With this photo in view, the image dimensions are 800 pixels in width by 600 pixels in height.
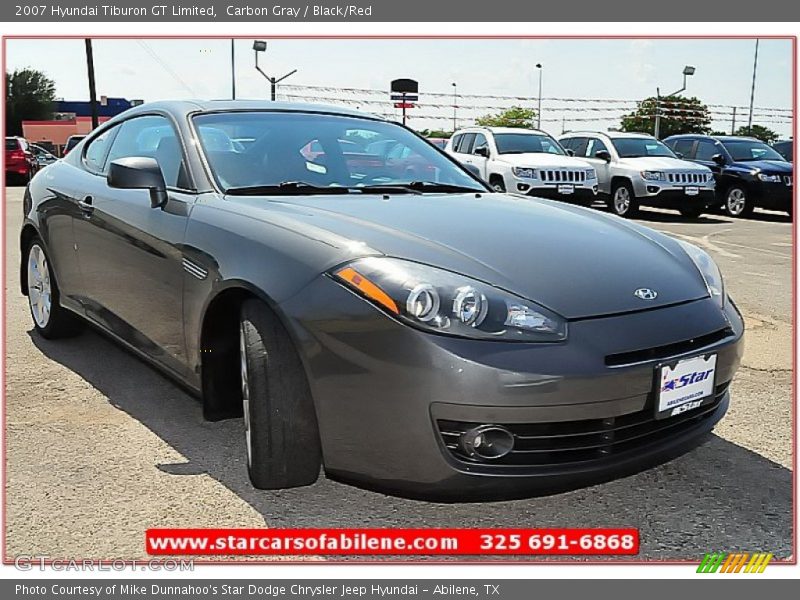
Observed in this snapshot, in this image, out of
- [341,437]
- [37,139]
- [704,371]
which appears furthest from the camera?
[37,139]

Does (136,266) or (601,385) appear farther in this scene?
(136,266)

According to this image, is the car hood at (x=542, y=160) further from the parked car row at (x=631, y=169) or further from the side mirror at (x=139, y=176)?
the side mirror at (x=139, y=176)

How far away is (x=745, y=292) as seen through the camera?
22.0 ft

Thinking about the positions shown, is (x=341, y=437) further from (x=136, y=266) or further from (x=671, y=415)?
(x=136, y=266)

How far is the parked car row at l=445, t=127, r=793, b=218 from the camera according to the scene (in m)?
13.3

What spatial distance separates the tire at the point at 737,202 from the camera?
14481mm

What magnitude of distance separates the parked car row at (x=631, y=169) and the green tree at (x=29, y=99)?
3858cm

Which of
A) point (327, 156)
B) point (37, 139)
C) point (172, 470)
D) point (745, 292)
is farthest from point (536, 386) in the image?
point (37, 139)

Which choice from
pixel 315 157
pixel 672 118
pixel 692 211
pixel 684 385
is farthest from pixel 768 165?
pixel 672 118

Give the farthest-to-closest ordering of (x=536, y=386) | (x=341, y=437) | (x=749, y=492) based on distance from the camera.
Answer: (x=749, y=492) → (x=341, y=437) → (x=536, y=386)

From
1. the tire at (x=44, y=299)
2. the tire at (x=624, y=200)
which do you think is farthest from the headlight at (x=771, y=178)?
the tire at (x=44, y=299)

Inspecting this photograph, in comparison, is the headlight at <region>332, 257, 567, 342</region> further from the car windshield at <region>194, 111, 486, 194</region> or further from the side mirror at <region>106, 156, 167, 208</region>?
the side mirror at <region>106, 156, 167, 208</region>

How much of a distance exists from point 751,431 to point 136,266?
267cm

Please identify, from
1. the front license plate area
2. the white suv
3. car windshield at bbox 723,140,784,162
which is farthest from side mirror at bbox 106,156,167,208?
car windshield at bbox 723,140,784,162
